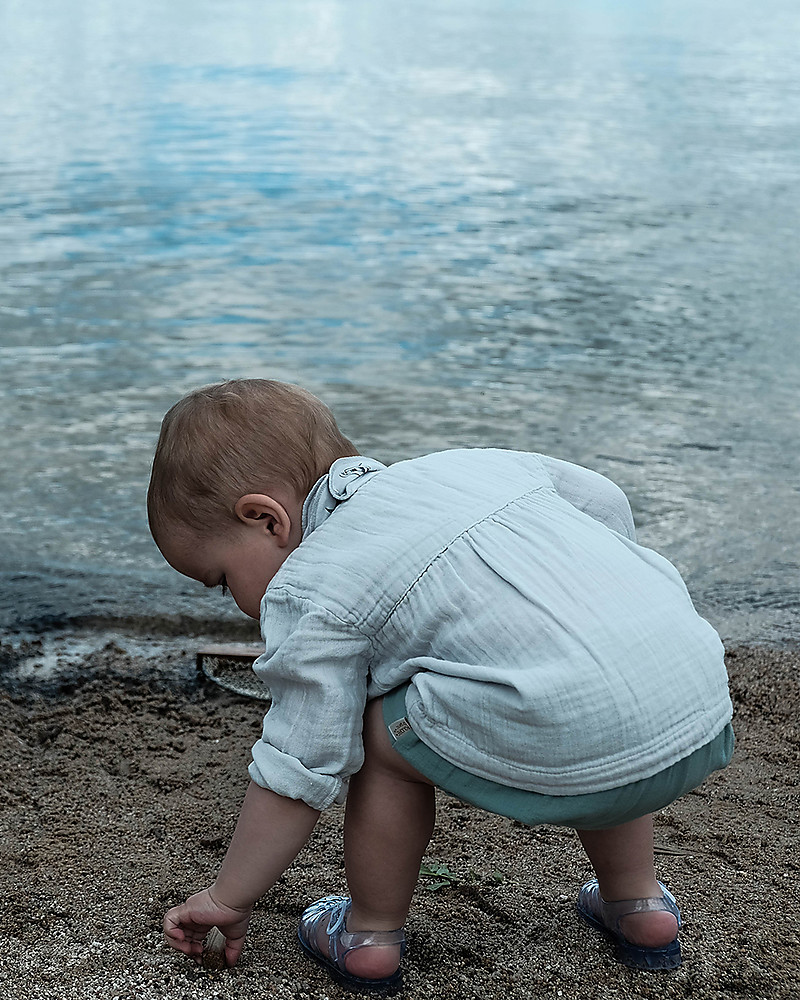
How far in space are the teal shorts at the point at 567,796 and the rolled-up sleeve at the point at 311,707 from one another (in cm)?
8

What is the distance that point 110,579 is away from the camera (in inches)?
147

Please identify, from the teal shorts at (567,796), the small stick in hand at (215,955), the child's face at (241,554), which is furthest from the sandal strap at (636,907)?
the child's face at (241,554)

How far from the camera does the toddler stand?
157 centimetres

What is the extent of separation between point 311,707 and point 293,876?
593 mm

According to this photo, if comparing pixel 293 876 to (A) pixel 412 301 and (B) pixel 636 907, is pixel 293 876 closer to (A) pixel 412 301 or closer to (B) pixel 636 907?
(B) pixel 636 907

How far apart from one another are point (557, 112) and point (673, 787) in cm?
1592

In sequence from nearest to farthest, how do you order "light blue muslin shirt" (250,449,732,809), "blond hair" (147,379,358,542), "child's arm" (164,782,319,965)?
"light blue muslin shirt" (250,449,732,809)
"child's arm" (164,782,319,965)
"blond hair" (147,379,358,542)

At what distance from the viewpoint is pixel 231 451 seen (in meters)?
1.78

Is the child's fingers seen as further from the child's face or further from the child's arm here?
the child's face

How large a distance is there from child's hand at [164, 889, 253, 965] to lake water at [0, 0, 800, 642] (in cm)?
169

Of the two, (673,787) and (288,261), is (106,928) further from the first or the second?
(288,261)

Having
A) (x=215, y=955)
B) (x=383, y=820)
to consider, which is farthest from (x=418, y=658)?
(x=215, y=955)

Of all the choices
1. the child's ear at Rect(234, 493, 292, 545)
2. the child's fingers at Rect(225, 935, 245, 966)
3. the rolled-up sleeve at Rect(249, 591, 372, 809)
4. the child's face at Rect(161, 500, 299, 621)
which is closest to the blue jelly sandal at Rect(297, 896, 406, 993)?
the child's fingers at Rect(225, 935, 245, 966)

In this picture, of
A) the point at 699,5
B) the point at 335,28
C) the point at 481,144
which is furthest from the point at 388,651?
the point at 699,5
